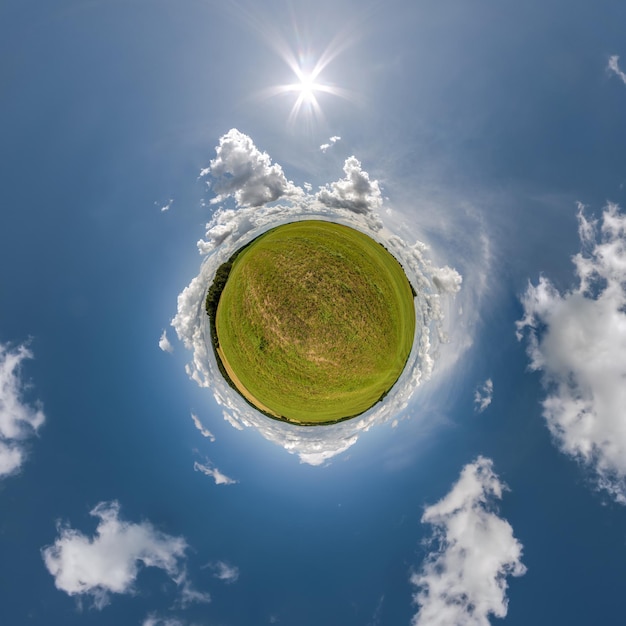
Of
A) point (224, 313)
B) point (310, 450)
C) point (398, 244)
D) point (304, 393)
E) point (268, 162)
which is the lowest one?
point (310, 450)

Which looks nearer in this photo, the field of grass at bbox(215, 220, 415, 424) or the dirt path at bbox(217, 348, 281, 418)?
the field of grass at bbox(215, 220, 415, 424)

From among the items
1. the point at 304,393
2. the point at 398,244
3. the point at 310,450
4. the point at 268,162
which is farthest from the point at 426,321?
the point at 268,162

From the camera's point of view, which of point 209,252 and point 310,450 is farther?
point 310,450

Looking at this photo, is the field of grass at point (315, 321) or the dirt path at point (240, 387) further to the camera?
the dirt path at point (240, 387)

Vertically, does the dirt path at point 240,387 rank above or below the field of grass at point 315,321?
below

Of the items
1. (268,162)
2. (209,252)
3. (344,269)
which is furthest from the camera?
(344,269)

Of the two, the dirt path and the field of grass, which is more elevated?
Answer: the field of grass

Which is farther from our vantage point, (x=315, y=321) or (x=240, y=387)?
(x=240, y=387)

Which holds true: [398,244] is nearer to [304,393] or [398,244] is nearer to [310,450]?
[304,393]
